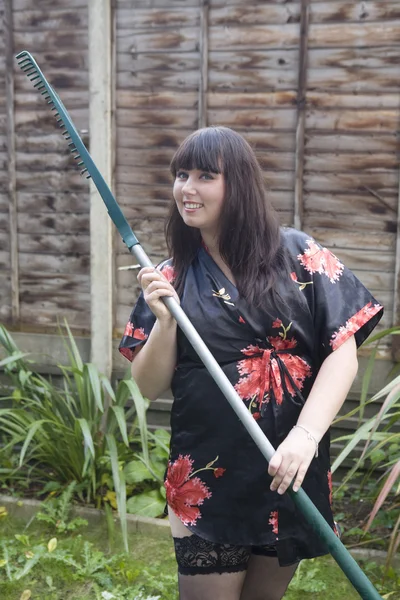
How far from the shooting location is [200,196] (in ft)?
6.13

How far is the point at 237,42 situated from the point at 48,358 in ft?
6.44

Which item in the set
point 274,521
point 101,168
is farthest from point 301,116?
point 274,521

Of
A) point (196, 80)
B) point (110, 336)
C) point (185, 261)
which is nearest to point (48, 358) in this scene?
point (110, 336)

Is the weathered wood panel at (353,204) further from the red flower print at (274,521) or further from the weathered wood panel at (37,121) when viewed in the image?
the red flower print at (274,521)

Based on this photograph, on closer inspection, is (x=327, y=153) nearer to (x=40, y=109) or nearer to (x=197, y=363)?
(x=40, y=109)

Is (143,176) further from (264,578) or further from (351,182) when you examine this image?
(264,578)

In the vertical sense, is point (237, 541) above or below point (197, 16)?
below

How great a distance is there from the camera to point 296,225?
3.72m

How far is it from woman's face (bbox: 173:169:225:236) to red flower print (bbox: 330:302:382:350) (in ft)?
1.38

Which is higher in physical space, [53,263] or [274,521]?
[53,263]

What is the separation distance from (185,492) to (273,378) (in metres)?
0.37

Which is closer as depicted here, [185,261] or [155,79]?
[185,261]

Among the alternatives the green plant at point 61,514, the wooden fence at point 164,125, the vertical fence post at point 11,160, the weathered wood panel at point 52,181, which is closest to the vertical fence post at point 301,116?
the wooden fence at point 164,125

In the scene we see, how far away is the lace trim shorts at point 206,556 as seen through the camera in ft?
6.29
